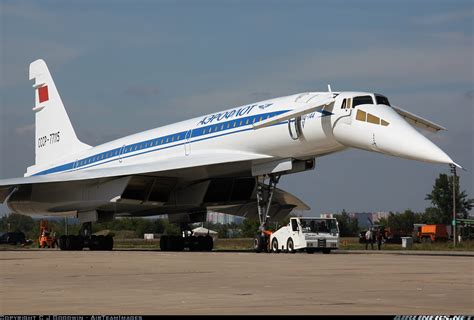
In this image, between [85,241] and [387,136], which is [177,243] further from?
[387,136]

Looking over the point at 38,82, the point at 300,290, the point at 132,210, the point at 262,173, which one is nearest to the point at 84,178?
the point at 132,210

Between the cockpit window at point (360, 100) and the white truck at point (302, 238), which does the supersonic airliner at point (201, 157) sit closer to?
the cockpit window at point (360, 100)

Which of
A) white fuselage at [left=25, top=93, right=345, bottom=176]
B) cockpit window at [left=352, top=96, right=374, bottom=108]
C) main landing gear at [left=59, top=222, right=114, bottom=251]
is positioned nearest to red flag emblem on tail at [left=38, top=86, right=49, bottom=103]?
white fuselage at [left=25, top=93, right=345, bottom=176]

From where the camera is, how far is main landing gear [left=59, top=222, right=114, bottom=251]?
26969 mm

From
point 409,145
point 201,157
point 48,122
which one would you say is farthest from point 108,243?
point 409,145

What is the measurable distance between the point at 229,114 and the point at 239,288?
44.9 ft

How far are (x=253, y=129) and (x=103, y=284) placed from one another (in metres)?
11.7

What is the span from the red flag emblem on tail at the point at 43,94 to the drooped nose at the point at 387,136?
15.4 m

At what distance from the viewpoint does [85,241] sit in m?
27.3

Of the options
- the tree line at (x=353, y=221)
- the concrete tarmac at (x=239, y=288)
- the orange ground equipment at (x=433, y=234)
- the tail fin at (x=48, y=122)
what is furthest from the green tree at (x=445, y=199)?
the concrete tarmac at (x=239, y=288)

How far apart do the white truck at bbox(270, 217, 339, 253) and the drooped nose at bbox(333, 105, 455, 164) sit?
2877mm

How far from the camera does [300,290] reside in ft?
32.5

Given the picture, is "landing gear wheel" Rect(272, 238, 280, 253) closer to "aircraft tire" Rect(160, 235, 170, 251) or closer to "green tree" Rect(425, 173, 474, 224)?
"aircraft tire" Rect(160, 235, 170, 251)

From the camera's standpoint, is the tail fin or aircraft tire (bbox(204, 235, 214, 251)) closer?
aircraft tire (bbox(204, 235, 214, 251))
